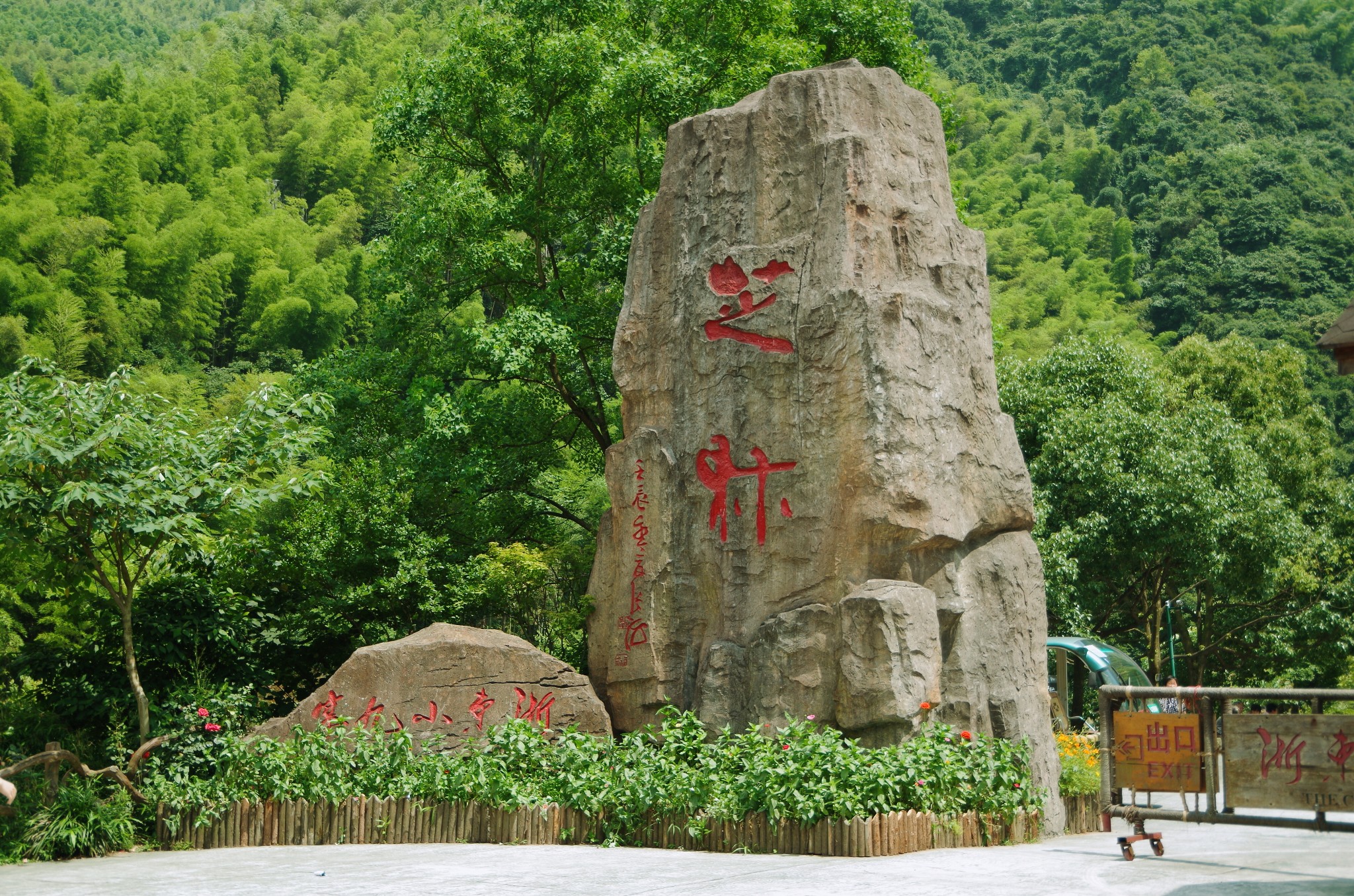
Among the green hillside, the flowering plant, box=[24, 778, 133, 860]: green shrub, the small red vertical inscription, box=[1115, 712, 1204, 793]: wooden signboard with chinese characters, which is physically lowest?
box=[24, 778, 133, 860]: green shrub

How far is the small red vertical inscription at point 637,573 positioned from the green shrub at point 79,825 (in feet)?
11.2

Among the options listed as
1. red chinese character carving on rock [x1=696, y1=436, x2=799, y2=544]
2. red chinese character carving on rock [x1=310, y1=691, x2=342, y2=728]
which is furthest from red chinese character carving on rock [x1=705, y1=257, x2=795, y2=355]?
red chinese character carving on rock [x1=310, y1=691, x2=342, y2=728]

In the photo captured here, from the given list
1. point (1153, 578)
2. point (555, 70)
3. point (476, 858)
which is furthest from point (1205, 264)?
point (476, 858)

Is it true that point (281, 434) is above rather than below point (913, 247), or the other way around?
below

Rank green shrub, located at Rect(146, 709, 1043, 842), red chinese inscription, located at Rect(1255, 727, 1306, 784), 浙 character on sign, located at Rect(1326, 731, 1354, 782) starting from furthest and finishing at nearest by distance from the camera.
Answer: green shrub, located at Rect(146, 709, 1043, 842)
red chinese inscription, located at Rect(1255, 727, 1306, 784)
浙 character on sign, located at Rect(1326, 731, 1354, 782)

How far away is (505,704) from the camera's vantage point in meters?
8.40

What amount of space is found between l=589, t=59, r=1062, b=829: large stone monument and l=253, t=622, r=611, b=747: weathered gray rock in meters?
0.56

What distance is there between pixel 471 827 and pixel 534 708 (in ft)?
3.85

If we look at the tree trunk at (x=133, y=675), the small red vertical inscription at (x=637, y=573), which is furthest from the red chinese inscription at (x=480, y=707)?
the tree trunk at (x=133, y=675)

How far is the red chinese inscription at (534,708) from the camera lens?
840 cm

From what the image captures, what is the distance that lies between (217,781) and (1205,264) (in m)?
37.7

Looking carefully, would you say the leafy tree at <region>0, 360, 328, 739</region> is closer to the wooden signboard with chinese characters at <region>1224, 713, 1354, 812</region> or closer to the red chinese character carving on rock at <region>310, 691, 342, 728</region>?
the red chinese character carving on rock at <region>310, 691, 342, 728</region>

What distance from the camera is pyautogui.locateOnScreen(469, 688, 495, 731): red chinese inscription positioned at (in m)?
8.34

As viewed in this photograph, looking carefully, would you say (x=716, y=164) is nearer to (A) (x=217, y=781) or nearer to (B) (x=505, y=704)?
(B) (x=505, y=704)
